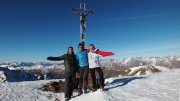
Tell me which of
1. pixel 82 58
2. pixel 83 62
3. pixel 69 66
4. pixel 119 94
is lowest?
pixel 119 94

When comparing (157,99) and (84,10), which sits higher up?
(84,10)

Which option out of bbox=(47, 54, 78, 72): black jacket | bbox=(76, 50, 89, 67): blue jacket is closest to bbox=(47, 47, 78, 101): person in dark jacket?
bbox=(47, 54, 78, 72): black jacket

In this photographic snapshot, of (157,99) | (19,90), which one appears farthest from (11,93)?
(157,99)

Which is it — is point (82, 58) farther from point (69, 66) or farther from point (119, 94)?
point (119, 94)

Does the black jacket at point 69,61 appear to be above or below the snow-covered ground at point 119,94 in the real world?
above

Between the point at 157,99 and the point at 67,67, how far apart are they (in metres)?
5.18

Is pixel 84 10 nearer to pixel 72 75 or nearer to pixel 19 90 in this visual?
pixel 72 75

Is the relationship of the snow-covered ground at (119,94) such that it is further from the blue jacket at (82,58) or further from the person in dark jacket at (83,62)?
the blue jacket at (82,58)

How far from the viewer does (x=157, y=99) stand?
9141mm

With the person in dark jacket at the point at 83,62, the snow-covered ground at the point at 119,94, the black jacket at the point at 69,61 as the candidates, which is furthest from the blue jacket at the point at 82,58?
the snow-covered ground at the point at 119,94

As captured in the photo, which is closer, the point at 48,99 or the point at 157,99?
the point at 157,99

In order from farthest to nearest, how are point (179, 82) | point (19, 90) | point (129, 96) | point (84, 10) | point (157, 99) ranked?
point (84, 10), point (19, 90), point (179, 82), point (129, 96), point (157, 99)

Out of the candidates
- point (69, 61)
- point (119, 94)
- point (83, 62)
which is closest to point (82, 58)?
point (83, 62)

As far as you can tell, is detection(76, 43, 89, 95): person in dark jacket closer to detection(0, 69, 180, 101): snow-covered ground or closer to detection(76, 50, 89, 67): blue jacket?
detection(76, 50, 89, 67): blue jacket
